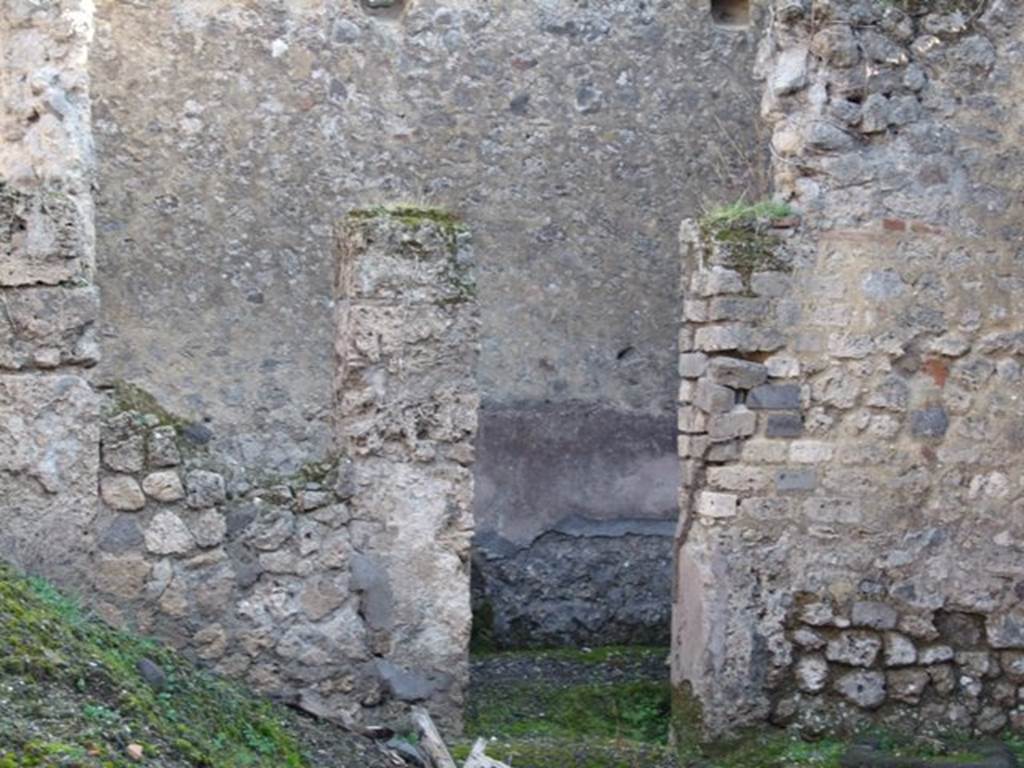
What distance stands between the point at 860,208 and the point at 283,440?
364 cm

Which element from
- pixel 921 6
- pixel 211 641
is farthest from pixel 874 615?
pixel 211 641

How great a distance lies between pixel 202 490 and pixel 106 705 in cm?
142

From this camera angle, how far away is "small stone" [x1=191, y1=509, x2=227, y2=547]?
756 cm

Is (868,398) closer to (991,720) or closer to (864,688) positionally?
(864,688)

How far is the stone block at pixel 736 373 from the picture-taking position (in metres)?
8.27

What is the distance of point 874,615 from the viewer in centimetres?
834

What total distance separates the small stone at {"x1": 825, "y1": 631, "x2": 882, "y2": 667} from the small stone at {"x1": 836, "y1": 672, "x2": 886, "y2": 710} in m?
0.05

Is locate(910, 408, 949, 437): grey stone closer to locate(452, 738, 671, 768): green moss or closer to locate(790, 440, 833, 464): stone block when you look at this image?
locate(790, 440, 833, 464): stone block

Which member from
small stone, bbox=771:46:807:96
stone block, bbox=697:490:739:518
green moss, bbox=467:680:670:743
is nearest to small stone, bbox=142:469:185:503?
green moss, bbox=467:680:670:743

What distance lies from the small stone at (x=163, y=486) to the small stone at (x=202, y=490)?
37mm

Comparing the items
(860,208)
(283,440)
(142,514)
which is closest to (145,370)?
(283,440)

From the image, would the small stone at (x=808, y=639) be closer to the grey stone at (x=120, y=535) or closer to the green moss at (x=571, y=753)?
the green moss at (x=571, y=753)

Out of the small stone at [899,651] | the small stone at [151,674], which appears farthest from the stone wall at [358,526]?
the small stone at [899,651]

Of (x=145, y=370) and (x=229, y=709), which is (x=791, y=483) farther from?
(x=145, y=370)
